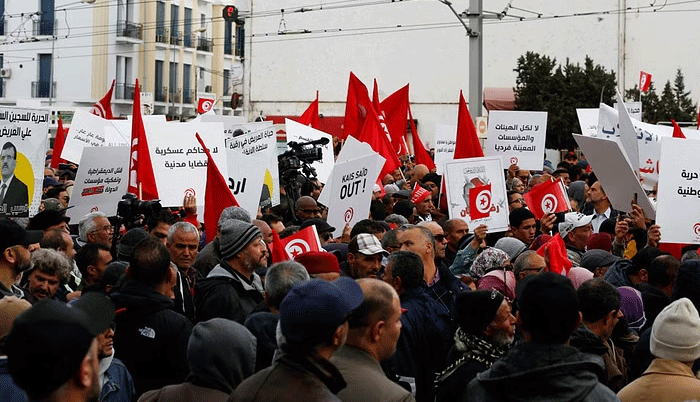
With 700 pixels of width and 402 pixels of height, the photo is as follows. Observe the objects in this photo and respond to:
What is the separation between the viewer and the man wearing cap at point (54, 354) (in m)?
2.98

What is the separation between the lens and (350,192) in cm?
1065

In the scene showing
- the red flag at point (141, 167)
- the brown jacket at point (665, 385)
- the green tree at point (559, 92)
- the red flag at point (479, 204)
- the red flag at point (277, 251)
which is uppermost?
the green tree at point (559, 92)

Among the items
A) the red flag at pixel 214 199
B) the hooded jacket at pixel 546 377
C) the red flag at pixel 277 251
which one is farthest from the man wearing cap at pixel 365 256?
the hooded jacket at pixel 546 377

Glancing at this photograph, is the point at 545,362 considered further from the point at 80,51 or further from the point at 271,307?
the point at 80,51

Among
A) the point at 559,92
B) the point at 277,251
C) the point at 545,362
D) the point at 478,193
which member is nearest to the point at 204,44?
the point at 559,92

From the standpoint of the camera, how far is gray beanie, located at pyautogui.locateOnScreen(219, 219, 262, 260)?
21.5 ft

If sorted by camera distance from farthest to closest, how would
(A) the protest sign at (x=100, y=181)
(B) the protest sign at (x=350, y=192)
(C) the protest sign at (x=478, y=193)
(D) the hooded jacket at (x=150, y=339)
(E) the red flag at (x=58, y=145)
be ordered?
(E) the red flag at (x=58, y=145) < (A) the protest sign at (x=100, y=181) < (B) the protest sign at (x=350, y=192) < (C) the protest sign at (x=478, y=193) < (D) the hooded jacket at (x=150, y=339)

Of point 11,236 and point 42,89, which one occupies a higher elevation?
point 42,89

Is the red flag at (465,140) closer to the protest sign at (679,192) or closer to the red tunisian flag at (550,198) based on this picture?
the red tunisian flag at (550,198)

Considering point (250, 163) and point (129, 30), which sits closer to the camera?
point (250, 163)

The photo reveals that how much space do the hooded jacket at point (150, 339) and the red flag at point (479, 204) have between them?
515 cm

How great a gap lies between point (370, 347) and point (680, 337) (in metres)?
1.29

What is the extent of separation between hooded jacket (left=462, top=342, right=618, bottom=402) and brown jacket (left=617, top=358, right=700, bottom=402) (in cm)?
51

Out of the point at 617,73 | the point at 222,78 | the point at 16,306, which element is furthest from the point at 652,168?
the point at 222,78
